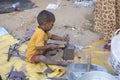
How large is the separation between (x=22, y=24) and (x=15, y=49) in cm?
106

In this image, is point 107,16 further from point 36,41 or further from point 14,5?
point 14,5

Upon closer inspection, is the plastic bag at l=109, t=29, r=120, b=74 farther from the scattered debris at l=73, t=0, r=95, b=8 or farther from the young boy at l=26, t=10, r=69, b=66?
the scattered debris at l=73, t=0, r=95, b=8

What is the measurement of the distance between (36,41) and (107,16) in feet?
3.92

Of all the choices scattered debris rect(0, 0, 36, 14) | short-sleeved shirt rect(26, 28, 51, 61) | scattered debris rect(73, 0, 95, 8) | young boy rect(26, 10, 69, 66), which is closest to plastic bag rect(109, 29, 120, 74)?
young boy rect(26, 10, 69, 66)

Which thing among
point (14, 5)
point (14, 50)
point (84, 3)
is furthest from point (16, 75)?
A: point (84, 3)

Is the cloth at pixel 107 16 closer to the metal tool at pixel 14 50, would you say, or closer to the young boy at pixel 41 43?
the young boy at pixel 41 43

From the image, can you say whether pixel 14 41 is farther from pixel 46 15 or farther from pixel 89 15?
pixel 89 15

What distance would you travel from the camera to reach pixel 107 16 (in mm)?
4645

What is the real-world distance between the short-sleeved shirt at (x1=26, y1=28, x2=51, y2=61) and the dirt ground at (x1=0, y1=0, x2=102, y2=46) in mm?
812

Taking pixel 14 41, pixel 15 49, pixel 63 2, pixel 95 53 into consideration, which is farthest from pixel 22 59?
pixel 63 2

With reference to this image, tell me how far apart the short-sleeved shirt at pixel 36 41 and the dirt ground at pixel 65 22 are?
812 mm

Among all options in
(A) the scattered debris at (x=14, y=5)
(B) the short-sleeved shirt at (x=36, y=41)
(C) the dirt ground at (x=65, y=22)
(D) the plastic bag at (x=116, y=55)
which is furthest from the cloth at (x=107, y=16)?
(A) the scattered debris at (x=14, y=5)

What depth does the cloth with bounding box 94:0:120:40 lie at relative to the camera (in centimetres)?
459

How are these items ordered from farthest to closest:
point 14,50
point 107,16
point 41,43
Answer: point 107,16 < point 14,50 < point 41,43
